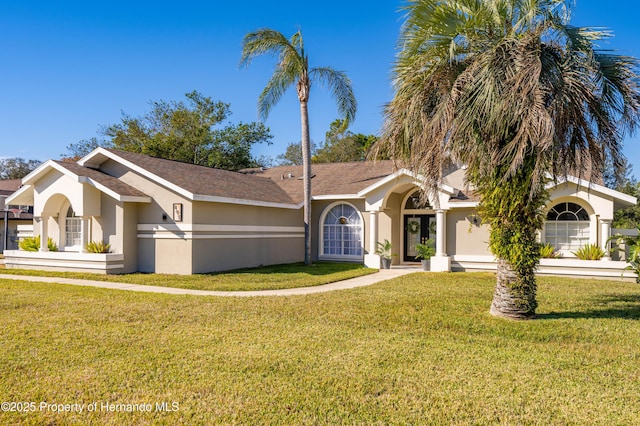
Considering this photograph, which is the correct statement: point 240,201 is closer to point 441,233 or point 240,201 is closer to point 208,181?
point 208,181

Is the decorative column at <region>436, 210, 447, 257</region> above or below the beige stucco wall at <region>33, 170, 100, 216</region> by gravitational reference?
below

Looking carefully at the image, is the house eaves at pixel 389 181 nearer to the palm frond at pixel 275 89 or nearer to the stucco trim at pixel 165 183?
the stucco trim at pixel 165 183

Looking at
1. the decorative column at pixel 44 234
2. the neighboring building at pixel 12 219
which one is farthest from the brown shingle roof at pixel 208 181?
the neighboring building at pixel 12 219

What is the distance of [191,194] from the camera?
590 inches

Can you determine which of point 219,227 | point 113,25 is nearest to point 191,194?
point 219,227

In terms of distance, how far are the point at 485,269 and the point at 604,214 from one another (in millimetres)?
4419

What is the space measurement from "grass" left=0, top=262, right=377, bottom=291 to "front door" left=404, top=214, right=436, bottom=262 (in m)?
3.51

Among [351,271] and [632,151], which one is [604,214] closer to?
[632,151]

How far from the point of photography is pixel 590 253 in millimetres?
15805

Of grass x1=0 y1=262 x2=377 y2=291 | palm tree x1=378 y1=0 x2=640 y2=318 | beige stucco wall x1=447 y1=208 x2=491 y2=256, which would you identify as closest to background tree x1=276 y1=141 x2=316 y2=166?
beige stucco wall x1=447 y1=208 x2=491 y2=256

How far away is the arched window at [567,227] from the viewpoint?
1655 centimetres

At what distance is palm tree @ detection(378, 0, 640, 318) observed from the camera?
26.4ft

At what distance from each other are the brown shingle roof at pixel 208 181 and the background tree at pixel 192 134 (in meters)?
16.1

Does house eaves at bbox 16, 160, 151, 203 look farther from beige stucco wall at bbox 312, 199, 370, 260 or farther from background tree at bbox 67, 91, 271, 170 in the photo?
background tree at bbox 67, 91, 271, 170
